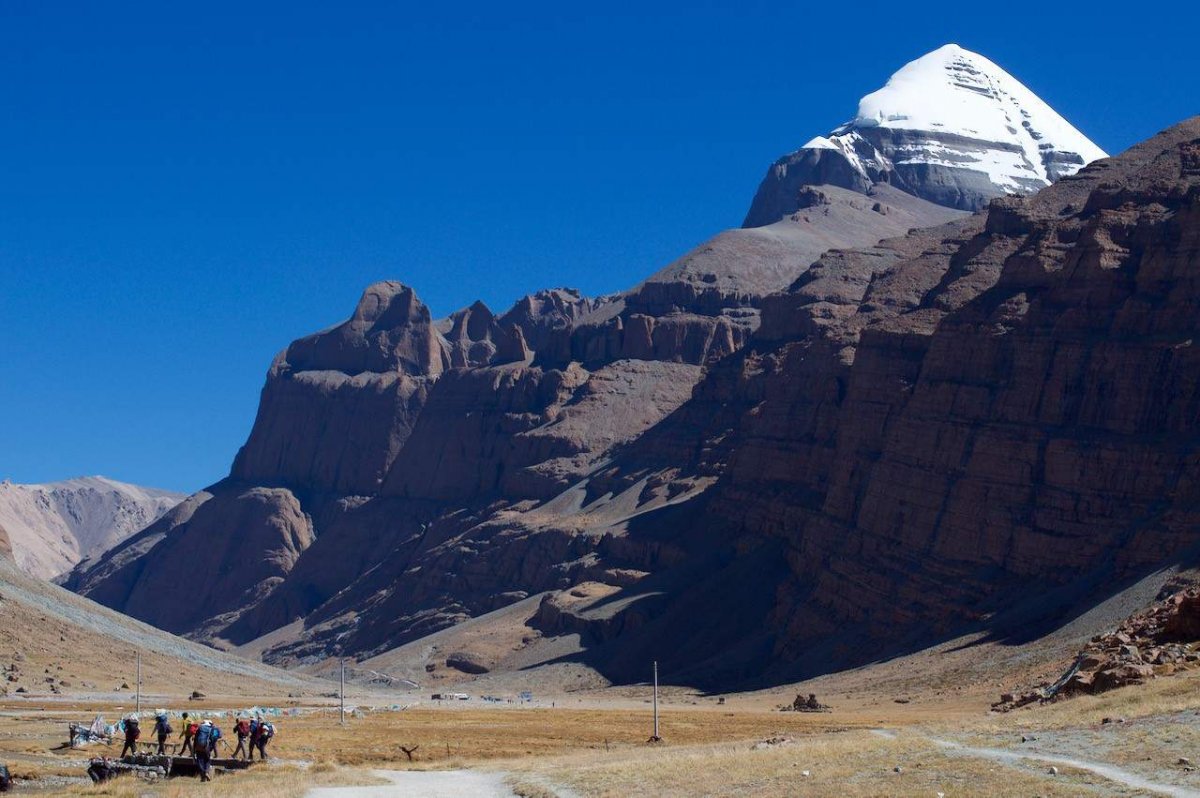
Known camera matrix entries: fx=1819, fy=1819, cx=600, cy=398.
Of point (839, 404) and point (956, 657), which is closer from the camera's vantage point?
point (956, 657)

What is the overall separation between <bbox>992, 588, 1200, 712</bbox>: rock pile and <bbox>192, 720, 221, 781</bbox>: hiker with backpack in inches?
1242

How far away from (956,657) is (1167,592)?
1644cm

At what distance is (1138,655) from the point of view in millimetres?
68562

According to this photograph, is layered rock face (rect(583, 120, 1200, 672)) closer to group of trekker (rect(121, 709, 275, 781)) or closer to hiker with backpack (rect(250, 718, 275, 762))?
hiker with backpack (rect(250, 718, 275, 762))

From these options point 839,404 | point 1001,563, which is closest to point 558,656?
point 839,404

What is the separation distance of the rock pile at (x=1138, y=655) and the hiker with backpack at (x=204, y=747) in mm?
31556

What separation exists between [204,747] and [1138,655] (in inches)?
1366

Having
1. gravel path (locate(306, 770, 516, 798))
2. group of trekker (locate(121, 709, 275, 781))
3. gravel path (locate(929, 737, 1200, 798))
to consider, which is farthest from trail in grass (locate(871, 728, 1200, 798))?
group of trekker (locate(121, 709, 275, 781))

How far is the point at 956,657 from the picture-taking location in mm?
124312

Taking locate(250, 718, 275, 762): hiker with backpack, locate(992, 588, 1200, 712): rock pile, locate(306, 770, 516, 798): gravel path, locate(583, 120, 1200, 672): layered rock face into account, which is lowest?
locate(306, 770, 516, 798): gravel path

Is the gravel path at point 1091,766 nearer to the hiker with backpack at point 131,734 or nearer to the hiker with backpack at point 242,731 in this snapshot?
the hiker with backpack at point 242,731

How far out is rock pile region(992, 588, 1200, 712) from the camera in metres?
65.4

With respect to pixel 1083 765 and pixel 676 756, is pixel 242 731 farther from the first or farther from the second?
pixel 1083 765

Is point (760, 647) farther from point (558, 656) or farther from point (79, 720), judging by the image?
point (79, 720)
